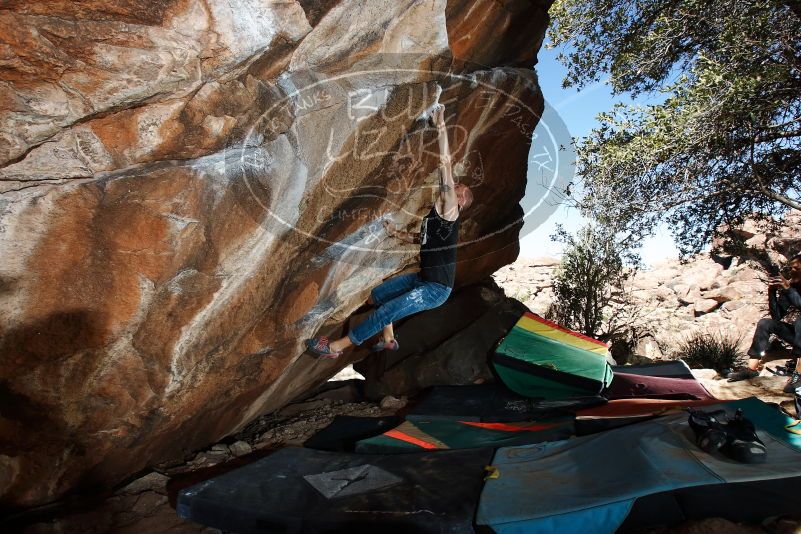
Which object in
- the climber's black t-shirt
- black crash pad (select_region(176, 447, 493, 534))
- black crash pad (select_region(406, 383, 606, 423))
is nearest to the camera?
black crash pad (select_region(176, 447, 493, 534))

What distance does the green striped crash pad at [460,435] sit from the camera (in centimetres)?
418

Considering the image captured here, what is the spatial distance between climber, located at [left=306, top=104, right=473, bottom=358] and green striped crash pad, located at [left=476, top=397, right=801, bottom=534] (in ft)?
5.14

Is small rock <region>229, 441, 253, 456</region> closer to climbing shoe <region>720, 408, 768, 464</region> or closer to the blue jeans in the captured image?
the blue jeans

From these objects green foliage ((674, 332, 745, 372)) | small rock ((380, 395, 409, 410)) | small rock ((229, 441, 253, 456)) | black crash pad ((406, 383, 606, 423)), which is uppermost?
green foliage ((674, 332, 745, 372))

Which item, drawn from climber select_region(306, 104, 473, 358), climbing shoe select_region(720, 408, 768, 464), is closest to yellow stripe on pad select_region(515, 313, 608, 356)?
climber select_region(306, 104, 473, 358)

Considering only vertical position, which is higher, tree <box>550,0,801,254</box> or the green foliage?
tree <box>550,0,801,254</box>

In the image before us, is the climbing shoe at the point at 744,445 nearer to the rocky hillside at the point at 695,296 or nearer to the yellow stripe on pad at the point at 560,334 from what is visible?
the yellow stripe on pad at the point at 560,334

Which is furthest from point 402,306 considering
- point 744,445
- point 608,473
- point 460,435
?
point 744,445

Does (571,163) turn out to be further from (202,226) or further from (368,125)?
(202,226)

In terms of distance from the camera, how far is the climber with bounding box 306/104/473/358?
3.92 metres

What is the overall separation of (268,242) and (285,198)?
39 centimetres

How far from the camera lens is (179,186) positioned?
289 centimetres

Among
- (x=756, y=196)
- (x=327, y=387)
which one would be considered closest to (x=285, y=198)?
(x=327, y=387)

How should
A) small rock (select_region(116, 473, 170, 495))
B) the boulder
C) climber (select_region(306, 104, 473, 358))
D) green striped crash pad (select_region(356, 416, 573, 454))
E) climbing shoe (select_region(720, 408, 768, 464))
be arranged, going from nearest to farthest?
climbing shoe (select_region(720, 408, 768, 464)) → small rock (select_region(116, 473, 170, 495)) → climber (select_region(306, 104, 473, 358)) → green striped crash pad (select_region(356, 416, 573, 454)) → the boulder
